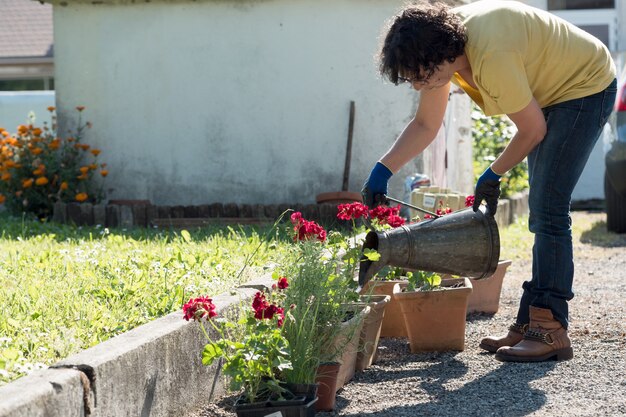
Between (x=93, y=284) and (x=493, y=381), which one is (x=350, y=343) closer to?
(x=493, y=381)

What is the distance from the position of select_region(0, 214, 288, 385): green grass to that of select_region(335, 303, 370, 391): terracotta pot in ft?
2.44

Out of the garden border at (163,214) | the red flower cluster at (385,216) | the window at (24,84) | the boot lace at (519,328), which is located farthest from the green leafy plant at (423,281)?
the window at (24,84)

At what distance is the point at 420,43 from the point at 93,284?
2.03 metres

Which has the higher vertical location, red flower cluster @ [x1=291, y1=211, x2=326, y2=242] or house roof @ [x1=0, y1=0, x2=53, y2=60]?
house roof @ [x1=0, y1=0, x2=53, y2=60]

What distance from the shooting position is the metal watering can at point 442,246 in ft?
14.5

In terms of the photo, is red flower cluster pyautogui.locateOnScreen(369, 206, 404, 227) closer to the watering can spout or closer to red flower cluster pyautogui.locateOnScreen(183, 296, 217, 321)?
the watering can spout

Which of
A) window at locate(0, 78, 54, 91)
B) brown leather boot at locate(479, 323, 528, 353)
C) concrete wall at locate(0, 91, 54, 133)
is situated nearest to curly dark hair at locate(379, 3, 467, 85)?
brown leather boot at locate(479, 323, 528, 353)

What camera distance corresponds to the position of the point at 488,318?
237 inches

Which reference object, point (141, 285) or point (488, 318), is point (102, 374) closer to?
point (141, 285)

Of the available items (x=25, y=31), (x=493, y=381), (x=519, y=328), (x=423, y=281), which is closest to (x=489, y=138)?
(x=423, y=281)

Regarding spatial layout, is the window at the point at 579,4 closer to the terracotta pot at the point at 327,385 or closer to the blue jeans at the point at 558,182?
the blue jeans at the point at 558,182

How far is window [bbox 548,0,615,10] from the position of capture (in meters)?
18.4

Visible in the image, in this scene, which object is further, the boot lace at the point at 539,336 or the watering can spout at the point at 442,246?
the boot lace at the point at 539,336

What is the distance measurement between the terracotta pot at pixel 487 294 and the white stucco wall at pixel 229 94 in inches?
152
